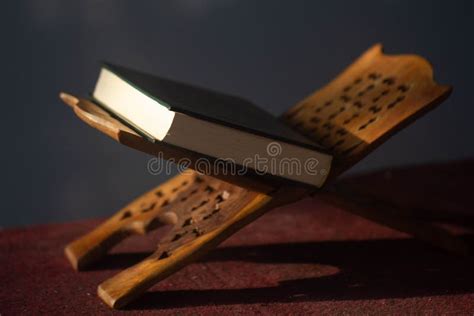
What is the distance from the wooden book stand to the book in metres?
0.02

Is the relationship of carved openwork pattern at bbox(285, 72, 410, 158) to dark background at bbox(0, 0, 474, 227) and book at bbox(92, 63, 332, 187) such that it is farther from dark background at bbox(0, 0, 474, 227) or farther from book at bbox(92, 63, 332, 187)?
dark background at bbox(0, 0, 474, 227)

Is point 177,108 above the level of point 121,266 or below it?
above

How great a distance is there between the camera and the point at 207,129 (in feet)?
3.05

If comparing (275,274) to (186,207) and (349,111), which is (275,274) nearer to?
(186,207)

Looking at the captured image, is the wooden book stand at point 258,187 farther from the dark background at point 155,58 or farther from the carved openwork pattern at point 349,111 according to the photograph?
the dark background at point 155,58

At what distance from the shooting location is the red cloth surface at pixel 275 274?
96cm

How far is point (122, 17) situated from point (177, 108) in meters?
0.81

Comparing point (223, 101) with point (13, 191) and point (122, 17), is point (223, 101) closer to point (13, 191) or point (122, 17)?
point (122, 17)

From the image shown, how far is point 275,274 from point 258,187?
0.18 m

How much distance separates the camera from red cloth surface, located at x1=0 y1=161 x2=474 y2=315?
958mm

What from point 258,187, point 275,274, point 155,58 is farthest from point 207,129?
point 155,58

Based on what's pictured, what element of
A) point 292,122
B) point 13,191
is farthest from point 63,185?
Answer: point 292,122

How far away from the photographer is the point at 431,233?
47.0 inches

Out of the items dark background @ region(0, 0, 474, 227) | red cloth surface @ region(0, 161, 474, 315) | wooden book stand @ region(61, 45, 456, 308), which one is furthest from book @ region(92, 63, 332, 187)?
dark background @ region(0, 0, 474, 227)
